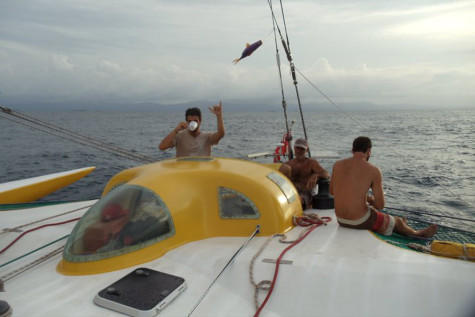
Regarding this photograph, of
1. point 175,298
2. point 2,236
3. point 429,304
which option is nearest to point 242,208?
point 175,298

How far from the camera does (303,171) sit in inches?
257

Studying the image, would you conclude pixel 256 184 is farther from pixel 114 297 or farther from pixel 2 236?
pixel 2 236

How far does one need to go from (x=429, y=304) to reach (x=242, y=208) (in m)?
2.27

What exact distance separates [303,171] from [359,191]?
74.8 inches

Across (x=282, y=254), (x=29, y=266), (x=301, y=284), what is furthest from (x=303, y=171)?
(x=29, y=266)

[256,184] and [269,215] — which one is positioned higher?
[256,184]

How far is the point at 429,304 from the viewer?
10.3ft

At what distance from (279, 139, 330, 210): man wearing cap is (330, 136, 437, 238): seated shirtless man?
56.1 inches

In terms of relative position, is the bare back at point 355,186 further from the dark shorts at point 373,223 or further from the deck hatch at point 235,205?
the deck hatch at point 235,205

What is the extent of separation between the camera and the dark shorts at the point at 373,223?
4773mm

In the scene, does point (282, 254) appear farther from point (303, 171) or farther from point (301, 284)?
point (303, 171)

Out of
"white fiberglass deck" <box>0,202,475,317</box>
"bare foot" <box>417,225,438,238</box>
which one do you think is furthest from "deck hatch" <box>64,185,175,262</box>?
"bare foot" <box>417,225,438,238</box>

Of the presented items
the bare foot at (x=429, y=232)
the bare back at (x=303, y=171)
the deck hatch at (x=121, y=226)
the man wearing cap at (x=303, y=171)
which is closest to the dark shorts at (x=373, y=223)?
the bare foot at (x=429, y=232)

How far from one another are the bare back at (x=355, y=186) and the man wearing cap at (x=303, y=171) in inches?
58.5
